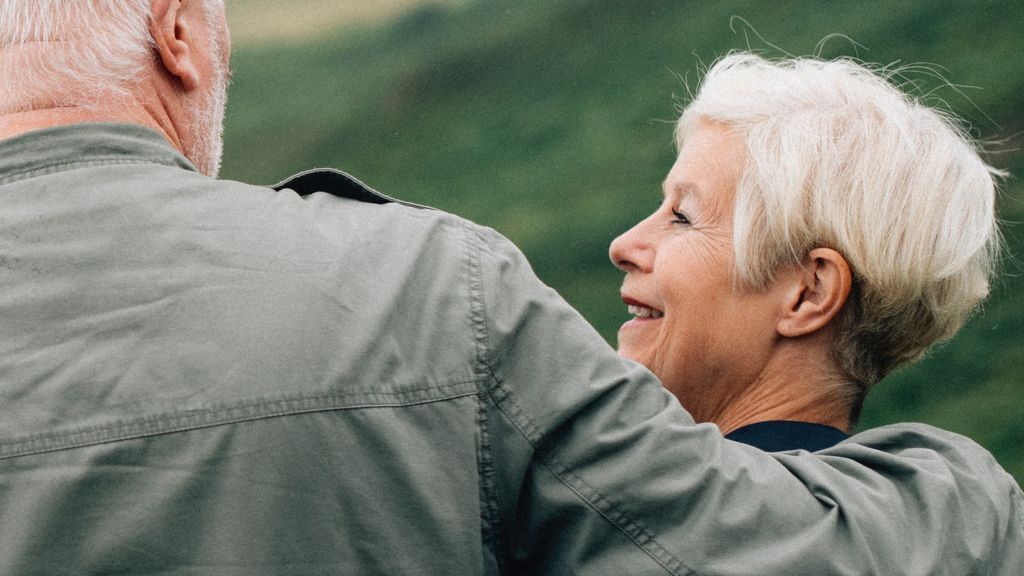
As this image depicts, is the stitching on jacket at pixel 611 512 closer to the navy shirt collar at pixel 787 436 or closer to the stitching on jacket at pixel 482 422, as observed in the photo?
the stitching on jacket at pixel 482 422

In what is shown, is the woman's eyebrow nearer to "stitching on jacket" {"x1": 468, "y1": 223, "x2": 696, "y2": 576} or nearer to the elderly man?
the elderly man

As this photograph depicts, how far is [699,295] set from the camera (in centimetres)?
178

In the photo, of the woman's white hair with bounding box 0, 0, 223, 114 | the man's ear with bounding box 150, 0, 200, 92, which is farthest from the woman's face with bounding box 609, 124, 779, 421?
the woman's white hair with bounding box 0, 0, 223, 114

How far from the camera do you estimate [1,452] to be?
1106 mm

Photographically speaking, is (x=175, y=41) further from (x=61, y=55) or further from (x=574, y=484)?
(x=574, y=484)

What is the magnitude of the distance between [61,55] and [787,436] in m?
1.08

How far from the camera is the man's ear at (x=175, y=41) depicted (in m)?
1.41

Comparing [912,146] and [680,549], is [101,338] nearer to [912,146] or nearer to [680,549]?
[680,549]

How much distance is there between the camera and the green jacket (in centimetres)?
110

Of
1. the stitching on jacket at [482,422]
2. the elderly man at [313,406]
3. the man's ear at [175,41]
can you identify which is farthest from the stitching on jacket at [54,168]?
the stitching on jacket at [482,422]

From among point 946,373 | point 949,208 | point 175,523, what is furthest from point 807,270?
point 946,373

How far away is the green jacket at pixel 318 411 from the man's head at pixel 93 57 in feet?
0.25

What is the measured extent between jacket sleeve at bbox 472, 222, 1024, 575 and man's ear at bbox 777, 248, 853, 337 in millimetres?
505

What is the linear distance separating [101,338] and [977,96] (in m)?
2.86
